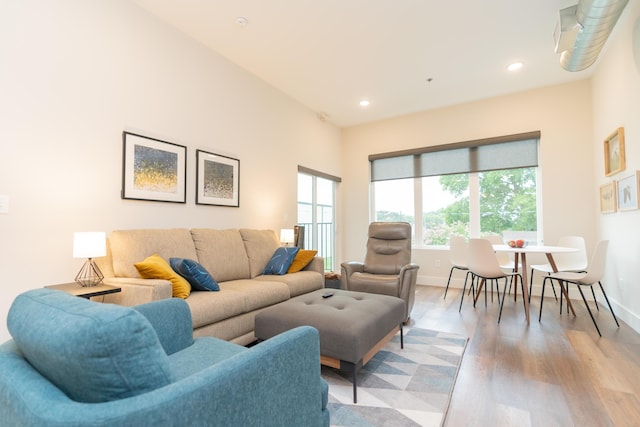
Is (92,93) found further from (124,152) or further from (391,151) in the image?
(391,151)

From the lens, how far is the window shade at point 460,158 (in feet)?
15.0

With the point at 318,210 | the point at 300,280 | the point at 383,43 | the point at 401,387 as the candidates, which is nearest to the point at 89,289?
the point at 300,280

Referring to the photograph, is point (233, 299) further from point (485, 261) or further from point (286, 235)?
point (485, 261)

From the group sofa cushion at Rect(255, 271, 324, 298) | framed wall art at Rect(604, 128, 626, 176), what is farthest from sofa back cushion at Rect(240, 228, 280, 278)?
framed wall art at Rect(604, 128, 626, 176)

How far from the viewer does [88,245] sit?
2.09 m

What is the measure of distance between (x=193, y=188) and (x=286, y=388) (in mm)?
2754

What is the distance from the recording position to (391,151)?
558cm

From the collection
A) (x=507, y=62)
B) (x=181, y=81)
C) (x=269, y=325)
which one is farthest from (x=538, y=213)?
(x=181, y=81)

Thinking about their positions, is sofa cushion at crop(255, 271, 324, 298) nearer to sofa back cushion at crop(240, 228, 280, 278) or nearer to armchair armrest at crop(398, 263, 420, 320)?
sofa back cushion at crop(240, 228, 280, 278)

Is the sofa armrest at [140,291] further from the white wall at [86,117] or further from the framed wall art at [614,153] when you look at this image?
the framed wall art at [614,153]

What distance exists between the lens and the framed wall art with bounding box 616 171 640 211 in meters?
2.83

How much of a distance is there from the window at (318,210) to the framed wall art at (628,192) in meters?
3.81

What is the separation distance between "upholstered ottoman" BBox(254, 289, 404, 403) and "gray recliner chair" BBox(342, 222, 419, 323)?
699mm

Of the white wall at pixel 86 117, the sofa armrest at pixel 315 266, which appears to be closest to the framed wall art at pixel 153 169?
the white wall at pixel 86 117
